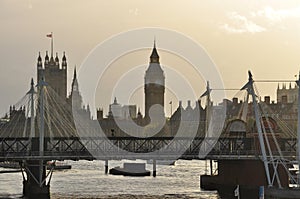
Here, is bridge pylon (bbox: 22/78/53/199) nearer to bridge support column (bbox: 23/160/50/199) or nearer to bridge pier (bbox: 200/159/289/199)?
bridge support column (bbox: 23/160/50/199)

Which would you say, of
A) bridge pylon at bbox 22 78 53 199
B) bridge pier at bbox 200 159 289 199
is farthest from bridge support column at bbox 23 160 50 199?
bridge pier at bbox 200 159 289 199

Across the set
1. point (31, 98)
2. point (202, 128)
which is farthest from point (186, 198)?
point (202, 128)

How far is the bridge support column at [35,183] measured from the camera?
67750mm

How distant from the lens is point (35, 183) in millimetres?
68812

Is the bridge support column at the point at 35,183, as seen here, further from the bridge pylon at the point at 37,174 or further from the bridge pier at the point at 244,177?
the bridge pier at the point at 244,177

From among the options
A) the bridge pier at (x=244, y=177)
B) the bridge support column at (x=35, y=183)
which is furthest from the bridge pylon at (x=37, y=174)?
the bridge pier at (x=244, y=177)

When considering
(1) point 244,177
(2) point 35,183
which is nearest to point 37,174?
(2) point 35,183

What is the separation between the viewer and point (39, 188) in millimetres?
68000

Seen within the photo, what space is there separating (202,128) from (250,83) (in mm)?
103277

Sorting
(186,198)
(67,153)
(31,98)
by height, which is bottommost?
(186,198)

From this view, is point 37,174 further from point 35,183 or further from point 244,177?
point 244,177

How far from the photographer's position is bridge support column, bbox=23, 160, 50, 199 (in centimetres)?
6775

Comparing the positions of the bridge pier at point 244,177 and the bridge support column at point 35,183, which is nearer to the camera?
the bridge support column at point 35,183

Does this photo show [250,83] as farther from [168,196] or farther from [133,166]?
[133,166]
